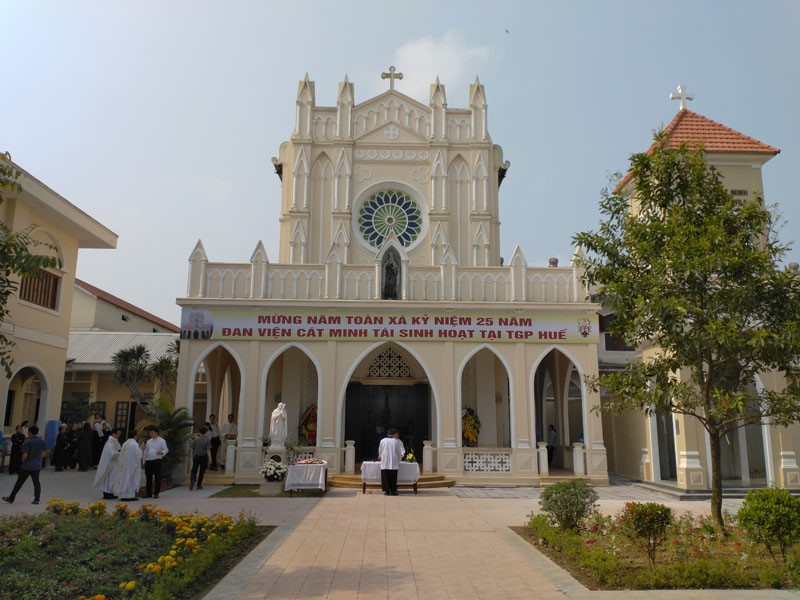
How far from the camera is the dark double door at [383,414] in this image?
63.7 ft

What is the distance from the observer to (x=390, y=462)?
567 inches

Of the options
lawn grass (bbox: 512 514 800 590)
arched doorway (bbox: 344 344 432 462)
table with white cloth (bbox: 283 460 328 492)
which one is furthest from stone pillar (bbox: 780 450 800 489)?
table with white cloth (bbox: 283 460 328 492)

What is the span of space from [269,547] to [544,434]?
15.6 meters

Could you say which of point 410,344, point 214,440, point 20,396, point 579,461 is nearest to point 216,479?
point 214,440

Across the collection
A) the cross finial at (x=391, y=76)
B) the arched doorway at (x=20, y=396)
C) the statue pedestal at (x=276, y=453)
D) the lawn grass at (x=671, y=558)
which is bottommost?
the lawn grass at (x=671, y=558)

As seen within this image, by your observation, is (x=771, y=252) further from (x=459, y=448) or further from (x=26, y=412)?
(x=26, y=412)

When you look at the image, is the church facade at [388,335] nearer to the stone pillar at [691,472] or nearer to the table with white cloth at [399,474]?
the table with white cloth at [399,474]

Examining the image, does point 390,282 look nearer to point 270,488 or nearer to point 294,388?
point 294,388

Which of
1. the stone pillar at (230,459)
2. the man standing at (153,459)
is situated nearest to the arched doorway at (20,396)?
the stone pillar at (230,459)

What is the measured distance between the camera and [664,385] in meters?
9.24

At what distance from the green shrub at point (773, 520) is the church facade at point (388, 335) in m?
8.00

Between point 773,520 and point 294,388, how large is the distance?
14152 millimetres

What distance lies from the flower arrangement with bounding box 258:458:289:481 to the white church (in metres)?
2.40

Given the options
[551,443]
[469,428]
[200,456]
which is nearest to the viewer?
[200,456]
